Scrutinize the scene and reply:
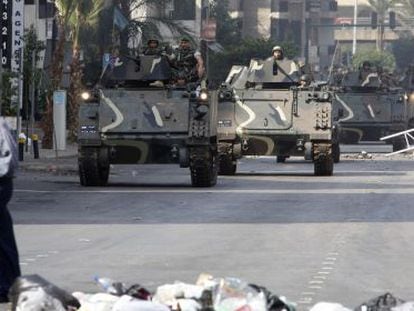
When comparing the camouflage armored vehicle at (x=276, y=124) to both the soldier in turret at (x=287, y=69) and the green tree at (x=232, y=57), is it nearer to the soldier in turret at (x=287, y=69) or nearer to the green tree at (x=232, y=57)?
the soldier in turret at (x=287, y=69)

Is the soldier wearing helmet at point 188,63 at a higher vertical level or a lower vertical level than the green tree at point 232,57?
higher

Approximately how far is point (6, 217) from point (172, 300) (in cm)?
221

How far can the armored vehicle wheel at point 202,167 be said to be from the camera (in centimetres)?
2717

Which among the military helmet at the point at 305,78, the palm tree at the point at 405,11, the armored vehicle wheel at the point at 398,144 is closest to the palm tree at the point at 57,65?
the military helmet at the point at 305,78

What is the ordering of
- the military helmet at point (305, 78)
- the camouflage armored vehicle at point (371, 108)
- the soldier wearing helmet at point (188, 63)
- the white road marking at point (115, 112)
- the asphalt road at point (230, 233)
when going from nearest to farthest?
the asphalt road at point (230, 233), the white road marking at point (115, 112), the soldier wearing helmet at point (188, 63), the military helmet at point (305, 78), the camouflage armored vehicle at point (371, 108)

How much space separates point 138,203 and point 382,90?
26.1 m

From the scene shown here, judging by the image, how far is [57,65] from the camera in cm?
4331

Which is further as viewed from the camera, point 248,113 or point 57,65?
point 57,65

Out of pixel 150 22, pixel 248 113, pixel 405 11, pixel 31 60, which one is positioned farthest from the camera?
pixel 405 11

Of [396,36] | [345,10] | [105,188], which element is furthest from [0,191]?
[345,10]

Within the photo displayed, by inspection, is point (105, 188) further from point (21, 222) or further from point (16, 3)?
point (16, 3)

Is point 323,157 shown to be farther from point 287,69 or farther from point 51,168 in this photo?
point 51,168

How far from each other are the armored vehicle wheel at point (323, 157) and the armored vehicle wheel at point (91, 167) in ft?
19.4

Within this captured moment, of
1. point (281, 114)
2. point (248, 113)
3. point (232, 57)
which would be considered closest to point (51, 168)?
point (248, 113)
